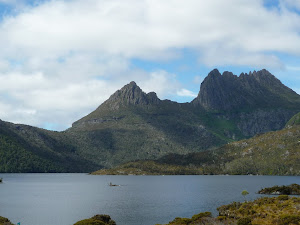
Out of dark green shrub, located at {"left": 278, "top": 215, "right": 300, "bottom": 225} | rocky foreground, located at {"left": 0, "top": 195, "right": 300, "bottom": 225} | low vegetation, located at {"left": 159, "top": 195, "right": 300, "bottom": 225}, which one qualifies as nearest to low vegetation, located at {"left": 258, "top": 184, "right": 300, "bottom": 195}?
low vegetation, located at {"left": 159, "top": 195, "right": 300, "bottom": 225}

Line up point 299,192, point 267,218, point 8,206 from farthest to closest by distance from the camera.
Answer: point 299,192 < point 8,206 < point 267,218

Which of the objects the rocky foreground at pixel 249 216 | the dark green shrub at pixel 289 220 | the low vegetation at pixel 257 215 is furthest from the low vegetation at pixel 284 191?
the dark green shrub at pixel 289 220

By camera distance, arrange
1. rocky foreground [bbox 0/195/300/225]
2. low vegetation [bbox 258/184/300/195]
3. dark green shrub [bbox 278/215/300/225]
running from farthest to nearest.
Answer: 1. low vegetation [bbox 258/184/300/195]
2. rocky foreground [bbox 0/195/300/225]
3. dark green shrub [bbox 278/215/300/225]

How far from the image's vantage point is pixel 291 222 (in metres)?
77.6

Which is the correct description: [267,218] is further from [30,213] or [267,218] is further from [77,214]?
[30,213]

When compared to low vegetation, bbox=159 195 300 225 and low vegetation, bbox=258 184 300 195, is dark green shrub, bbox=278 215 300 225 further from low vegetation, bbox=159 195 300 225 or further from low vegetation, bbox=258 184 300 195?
low vegetation, bbox=258 184 300 195

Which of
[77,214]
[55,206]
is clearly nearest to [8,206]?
[55,206]

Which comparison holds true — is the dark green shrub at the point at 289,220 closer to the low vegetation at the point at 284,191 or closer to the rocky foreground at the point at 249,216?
the rocky foreground at the point at 249,216

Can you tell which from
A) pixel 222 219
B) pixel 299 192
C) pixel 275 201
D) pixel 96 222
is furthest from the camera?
pixel 299 192

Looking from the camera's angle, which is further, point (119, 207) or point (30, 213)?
point (119, 207)

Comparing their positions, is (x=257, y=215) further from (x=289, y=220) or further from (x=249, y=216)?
(x=289, y=220)

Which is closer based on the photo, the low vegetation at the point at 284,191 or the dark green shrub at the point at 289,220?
the dark green shrub at the point at 289,220

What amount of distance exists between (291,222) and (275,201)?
34986 millimetres

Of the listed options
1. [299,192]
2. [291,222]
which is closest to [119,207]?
[291,222]
